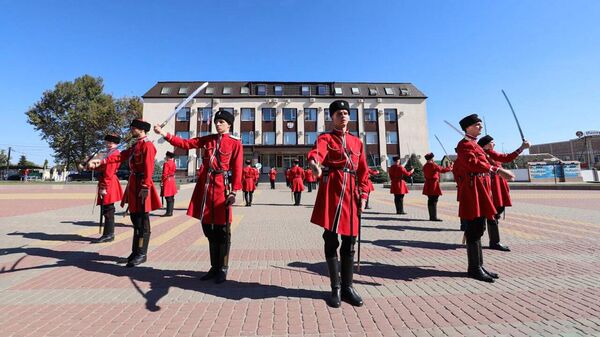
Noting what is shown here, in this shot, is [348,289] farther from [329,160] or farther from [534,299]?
[534,299]

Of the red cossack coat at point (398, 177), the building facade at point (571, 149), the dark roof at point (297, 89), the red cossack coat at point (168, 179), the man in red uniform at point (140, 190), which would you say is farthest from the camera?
the building facade at point (571, 149)

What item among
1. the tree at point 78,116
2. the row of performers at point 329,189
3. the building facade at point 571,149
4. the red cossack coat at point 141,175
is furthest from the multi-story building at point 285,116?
the building facade at point 571,149

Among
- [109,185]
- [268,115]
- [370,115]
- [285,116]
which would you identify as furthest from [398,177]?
[370,115]

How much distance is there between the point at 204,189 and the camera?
4.00m

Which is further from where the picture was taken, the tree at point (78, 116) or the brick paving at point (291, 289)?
the tree at point (78, 116)

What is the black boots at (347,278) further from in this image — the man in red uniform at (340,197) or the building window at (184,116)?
the building window at (184,116)

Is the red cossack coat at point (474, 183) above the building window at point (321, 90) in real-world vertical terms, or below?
below

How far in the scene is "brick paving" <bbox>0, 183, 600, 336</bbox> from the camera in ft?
8.98

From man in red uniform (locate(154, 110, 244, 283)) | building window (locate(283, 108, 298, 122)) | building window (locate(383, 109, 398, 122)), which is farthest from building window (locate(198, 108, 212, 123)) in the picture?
man in red uniform (locate(154, 110, 244, 283))

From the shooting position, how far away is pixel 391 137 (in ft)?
150

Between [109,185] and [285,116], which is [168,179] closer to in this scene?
[109,185]

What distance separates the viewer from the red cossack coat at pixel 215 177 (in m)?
3.88

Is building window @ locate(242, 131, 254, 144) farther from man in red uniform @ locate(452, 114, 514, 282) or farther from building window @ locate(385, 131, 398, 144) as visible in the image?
man in red uniform @ locate(452, 114, 514, 282)

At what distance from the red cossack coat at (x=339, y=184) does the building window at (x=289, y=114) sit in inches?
1651
